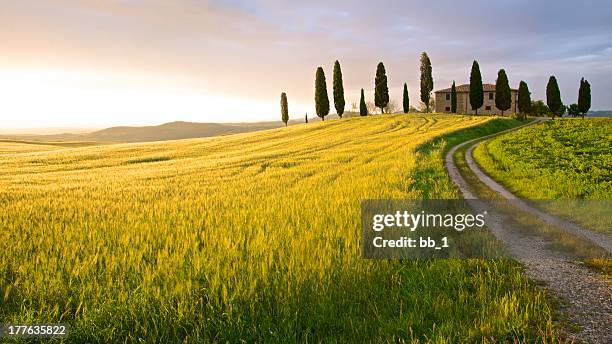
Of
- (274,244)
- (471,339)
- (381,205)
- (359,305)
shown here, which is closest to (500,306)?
(471,339)

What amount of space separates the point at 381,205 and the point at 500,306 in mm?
4880

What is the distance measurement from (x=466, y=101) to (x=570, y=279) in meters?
105

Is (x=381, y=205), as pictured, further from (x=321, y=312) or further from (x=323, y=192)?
(x=321, y=312)

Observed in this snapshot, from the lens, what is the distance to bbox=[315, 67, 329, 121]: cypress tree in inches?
3344

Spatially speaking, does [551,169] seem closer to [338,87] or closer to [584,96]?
[338,87]

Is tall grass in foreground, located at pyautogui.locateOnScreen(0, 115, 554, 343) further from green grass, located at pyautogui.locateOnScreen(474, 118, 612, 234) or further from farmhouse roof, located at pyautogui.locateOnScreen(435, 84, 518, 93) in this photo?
farmhouse roof, located at pyautogui.locateOnScreen(435, 84, 518, 93)

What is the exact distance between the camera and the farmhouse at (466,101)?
10069cm

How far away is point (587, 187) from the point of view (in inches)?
515

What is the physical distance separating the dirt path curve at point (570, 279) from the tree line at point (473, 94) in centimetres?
7183

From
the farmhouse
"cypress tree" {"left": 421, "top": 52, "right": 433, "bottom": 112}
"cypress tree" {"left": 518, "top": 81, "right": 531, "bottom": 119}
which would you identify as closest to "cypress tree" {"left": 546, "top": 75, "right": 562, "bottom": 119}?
"cypress tree" {"left": 518, "top": 81, "right": 531, "bottom": 119}

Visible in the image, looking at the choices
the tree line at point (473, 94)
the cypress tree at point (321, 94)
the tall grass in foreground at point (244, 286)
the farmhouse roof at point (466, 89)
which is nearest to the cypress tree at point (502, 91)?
the tree line at point (473, 94)

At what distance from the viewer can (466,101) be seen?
101 meters

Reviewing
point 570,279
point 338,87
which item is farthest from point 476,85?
point 570,279

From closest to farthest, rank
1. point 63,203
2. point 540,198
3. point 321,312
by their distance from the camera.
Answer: point 321,312 → point 63,203 → point 540,198
